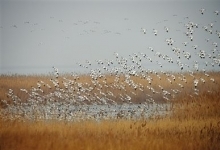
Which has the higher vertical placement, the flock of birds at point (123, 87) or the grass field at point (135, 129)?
the flock of birds at point (123, 87)

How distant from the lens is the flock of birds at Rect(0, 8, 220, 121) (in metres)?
3.73

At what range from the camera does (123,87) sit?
392 cm

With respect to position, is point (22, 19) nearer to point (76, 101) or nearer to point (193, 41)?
point (76, 101)

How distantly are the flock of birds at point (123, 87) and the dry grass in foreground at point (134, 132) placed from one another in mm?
97

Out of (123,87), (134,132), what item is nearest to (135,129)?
(134,132)

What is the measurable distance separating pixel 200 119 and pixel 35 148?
1.80 meters

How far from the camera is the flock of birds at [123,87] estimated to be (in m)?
3.73

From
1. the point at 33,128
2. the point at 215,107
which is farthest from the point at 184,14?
the point at 33,128

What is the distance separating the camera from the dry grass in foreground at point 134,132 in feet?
11.7

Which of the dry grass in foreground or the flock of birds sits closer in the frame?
the dry grass in foreground

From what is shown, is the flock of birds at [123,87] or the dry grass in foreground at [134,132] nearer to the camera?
the dry grass in foreground at [134,132]

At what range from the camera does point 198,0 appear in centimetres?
381

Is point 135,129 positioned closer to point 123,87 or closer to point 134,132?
point 134,132

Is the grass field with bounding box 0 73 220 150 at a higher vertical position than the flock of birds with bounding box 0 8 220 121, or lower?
lower
